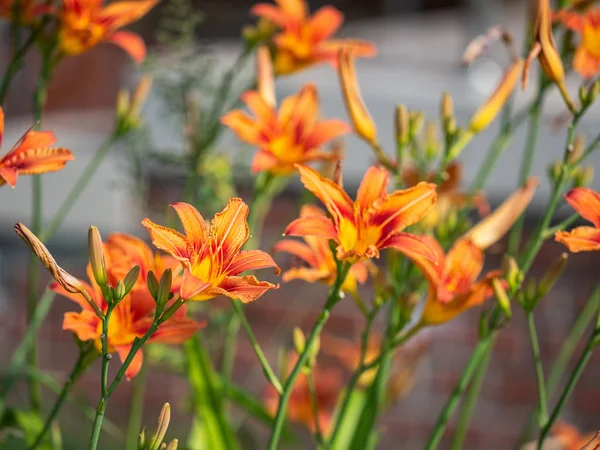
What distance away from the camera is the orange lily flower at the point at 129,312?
301 millimetres

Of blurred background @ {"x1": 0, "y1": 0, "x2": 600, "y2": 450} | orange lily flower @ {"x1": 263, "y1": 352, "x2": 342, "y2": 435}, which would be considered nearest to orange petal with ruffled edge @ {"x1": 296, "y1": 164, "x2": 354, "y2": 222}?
orange lily flower @ {"x1": 263, "y1": 352, "x2": 342, "y2": 435}

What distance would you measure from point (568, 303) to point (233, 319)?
64 cm

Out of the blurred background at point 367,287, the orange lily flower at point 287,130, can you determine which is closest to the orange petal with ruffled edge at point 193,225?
the orange lily flower at point 287,130

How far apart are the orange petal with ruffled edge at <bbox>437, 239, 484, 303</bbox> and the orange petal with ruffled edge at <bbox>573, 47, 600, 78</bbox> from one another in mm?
153

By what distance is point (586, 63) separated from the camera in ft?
1.48

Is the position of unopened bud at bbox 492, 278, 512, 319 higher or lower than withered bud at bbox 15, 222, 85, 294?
lower

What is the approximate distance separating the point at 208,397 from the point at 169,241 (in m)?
0.18

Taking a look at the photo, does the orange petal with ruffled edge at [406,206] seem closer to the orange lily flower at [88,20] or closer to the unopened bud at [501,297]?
the unopened bud at [501,297]

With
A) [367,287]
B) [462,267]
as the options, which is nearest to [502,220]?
[462,267]

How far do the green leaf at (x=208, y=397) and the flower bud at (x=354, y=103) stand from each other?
14 cm

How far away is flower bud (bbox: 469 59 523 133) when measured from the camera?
1.31 ft

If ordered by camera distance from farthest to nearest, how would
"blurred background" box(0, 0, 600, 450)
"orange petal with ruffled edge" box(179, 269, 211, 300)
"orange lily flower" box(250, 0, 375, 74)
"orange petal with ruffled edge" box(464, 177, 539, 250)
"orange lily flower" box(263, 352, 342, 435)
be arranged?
"blurred background" box(0, 0, 600, 450) → "orange lily flower" box(263, 352, 342, 435) → "orange lily flower" box(250, 0, 375, 74) → "orange petal with ruffled edge" box(464, 177, 539, 250) → "orange petal with ruffled edge" box(179, 269, 211, 300)

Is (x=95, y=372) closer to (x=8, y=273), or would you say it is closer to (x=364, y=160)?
(x=8, y=273)

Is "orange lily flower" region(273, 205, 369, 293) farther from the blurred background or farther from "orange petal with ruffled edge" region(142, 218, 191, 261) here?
the blurred background
